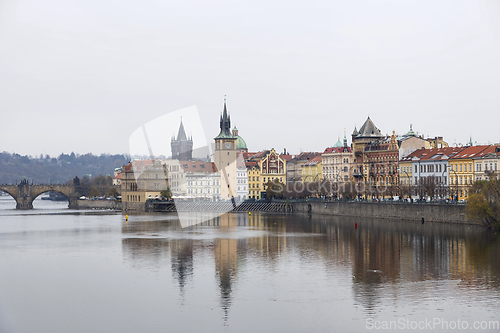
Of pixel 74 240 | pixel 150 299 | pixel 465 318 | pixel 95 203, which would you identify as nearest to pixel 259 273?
pixel 150 299

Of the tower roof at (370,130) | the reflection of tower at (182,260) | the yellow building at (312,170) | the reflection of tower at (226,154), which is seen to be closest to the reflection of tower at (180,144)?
the reflection of tower at (226,154)

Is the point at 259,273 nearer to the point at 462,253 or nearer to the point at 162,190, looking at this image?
the point at 462,253

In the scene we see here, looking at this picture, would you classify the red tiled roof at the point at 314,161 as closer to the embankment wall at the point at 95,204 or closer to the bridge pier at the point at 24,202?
the embankment wall at the point at 95,204

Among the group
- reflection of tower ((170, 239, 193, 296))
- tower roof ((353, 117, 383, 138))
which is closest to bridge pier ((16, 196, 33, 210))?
tower roof ((353, 117, 383, 138))

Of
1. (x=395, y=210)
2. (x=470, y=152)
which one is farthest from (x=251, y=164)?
(x=395, y=210)

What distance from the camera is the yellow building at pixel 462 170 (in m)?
91.6

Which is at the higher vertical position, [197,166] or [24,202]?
[197,166]

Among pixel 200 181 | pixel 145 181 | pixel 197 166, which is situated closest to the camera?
pixel 145 181

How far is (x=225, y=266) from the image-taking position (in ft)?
145

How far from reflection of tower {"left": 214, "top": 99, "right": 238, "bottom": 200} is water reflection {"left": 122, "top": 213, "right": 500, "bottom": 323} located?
81806 millimetres

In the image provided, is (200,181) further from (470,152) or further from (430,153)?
(470,152)

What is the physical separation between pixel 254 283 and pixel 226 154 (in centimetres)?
12413

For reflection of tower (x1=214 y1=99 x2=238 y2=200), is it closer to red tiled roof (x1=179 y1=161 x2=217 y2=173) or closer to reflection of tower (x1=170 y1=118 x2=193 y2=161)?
red tiled roof (x1=179 y1=161 x2=217 y2=173)

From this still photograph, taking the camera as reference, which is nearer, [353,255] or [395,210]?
[353,255]
